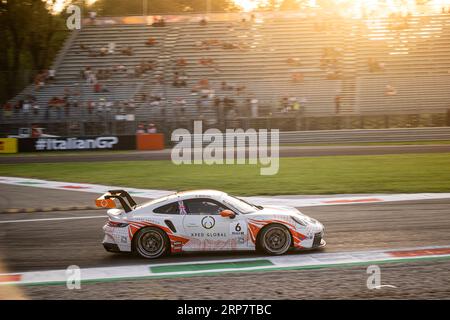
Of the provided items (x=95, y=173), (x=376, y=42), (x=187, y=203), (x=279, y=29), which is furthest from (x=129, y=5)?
(x=187, y=203)

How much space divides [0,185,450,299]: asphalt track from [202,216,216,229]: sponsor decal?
1.79 feet

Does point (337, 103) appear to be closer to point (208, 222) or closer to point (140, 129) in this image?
point (140, 129)

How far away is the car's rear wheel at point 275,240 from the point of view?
10.3 m

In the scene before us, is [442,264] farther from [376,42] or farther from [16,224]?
[376,42]

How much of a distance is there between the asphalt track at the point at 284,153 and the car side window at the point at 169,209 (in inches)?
699

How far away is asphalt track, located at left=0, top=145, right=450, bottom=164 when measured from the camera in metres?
28.4

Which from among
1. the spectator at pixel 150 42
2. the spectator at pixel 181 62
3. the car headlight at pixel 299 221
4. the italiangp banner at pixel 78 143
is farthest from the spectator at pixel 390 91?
the car headlight at pixel 299 221

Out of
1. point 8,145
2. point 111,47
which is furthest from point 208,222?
point 111,47

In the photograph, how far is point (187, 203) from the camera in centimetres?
1043

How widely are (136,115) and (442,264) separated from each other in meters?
24.9

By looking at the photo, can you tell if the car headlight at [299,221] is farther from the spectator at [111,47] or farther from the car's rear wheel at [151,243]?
the spectator at [111,47]

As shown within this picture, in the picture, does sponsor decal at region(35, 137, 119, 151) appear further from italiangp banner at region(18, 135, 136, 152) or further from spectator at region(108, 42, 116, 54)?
spectator at region(108, 42, 116, 54)

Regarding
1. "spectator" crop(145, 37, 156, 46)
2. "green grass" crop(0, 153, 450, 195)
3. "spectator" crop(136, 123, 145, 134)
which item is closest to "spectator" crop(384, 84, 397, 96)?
"green grass" crop(0, 153, 450, 195)

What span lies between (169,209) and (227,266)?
4.59 ft
